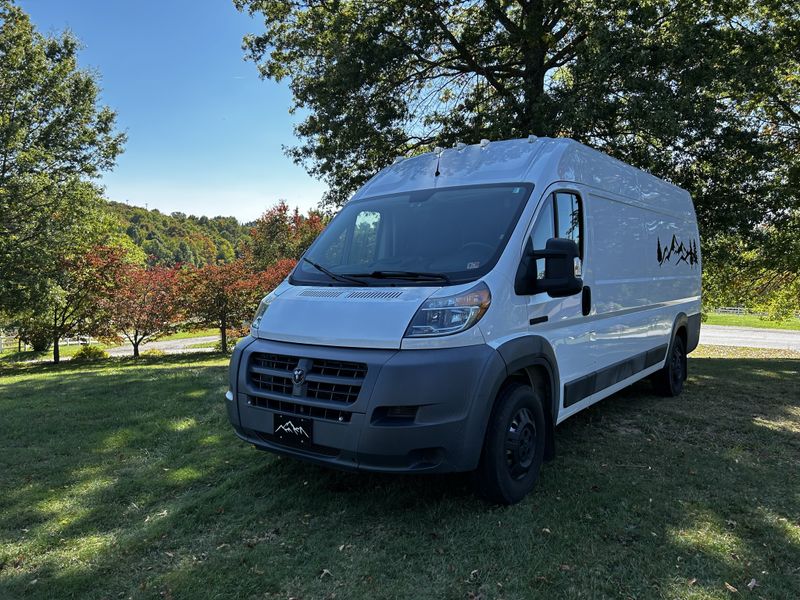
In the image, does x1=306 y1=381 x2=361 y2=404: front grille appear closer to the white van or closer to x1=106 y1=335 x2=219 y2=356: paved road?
the white van

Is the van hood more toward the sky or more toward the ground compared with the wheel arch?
more toward the sky

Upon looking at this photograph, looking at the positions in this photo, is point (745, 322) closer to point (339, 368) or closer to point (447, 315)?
point (447, 315)

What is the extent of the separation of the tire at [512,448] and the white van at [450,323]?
12 mm

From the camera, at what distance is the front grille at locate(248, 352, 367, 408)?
3176 mm

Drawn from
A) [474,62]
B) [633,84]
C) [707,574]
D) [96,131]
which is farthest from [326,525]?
[96,131]

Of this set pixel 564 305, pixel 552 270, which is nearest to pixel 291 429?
pixel 552 270

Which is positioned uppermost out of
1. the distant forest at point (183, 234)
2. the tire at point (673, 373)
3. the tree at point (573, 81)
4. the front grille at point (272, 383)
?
the distant forest at point (183, 234)

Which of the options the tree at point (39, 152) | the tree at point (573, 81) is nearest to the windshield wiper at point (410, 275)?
the tree at point (573, 81)

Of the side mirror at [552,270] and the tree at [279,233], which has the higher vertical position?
the tree at [279,233]

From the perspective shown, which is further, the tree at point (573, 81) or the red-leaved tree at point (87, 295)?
the red-leaved tree at point (87, 295)

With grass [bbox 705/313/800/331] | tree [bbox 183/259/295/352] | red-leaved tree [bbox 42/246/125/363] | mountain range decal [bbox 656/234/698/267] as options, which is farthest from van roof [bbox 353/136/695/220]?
grass [bbox 705/313/800/331]

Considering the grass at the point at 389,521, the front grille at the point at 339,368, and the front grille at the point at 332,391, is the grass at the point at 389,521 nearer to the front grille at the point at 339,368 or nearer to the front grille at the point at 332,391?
the front grille at the point at 332,391

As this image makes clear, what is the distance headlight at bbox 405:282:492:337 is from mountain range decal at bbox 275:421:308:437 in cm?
91

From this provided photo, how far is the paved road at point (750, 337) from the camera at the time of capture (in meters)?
26.2
